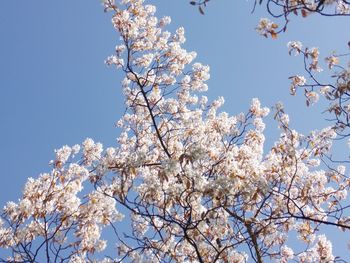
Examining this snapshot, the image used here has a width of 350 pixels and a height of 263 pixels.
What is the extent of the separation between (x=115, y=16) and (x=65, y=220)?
469cm

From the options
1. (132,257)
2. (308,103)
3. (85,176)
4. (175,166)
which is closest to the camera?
(175,166)

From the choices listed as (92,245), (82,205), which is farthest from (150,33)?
(92,245)

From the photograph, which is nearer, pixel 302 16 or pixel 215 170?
pixel 302 16

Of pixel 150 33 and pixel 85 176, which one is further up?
pixel 150 33

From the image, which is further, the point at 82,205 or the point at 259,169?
the point at 82,205

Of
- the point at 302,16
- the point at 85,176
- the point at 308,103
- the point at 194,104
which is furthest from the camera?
the point at 194,104

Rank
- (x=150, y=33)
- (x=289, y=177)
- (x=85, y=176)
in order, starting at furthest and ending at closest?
(x=150, y=33) → (x=85, y=176) → (x=289, y=177)

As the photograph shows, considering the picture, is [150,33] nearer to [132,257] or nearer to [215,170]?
[215,170]

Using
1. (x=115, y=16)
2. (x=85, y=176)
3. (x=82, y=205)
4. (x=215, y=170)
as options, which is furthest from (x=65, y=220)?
(x=115, y=16)

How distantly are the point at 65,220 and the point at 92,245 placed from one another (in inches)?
30.5

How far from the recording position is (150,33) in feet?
34.3

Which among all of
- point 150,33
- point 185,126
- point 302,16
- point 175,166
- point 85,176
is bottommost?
point 175,166

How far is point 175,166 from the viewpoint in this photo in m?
5.14

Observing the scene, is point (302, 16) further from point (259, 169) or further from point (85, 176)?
point (85, 176)
